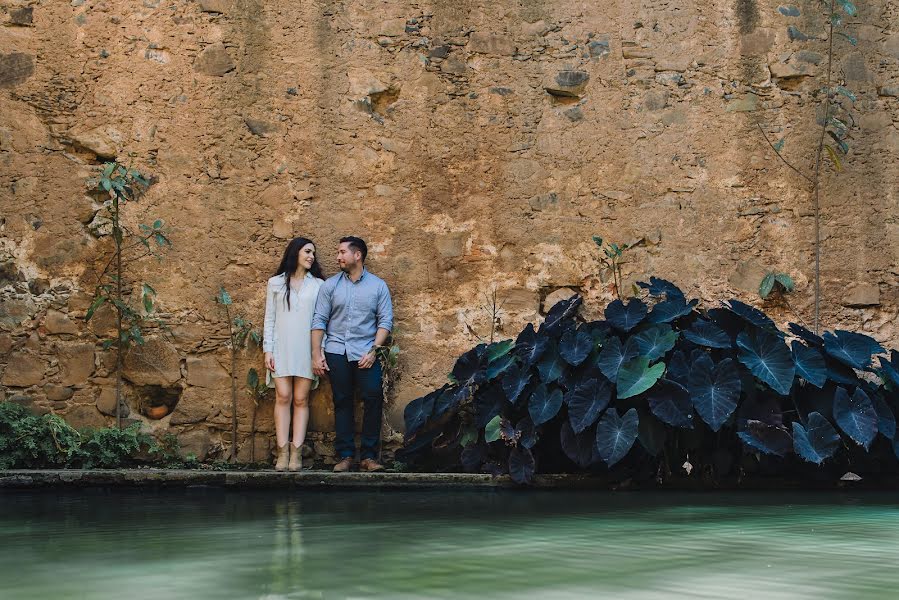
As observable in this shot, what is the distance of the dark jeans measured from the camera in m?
6.36

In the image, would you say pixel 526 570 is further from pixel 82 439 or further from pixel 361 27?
pixel 361 27

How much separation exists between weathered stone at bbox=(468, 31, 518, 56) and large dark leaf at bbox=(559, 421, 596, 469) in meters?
2.74

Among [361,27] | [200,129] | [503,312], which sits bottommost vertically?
[503,312]

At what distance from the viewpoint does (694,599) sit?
2609 millimetres

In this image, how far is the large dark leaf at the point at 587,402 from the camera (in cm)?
565

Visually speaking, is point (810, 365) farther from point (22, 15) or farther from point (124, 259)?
point (22, 15)

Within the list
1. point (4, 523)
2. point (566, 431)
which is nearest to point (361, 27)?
point (566, 431)

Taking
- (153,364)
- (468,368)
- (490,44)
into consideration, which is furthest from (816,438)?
(153,364)

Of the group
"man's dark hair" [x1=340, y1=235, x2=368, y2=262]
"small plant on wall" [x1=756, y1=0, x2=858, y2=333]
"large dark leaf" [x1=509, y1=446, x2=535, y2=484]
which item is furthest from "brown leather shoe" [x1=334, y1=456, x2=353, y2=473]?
"small plant on wall" [x1=756, y1=0, x2=858, y2=333]

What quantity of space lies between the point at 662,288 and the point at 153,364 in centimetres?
342

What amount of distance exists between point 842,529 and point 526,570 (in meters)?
1.71

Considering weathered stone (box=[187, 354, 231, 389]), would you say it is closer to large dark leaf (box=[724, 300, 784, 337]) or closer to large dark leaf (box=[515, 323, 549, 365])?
large dark leaf (box=[515, 323, 549, 365])

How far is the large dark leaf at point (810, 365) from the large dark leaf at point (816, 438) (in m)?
0.23

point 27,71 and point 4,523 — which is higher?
point 27,71
